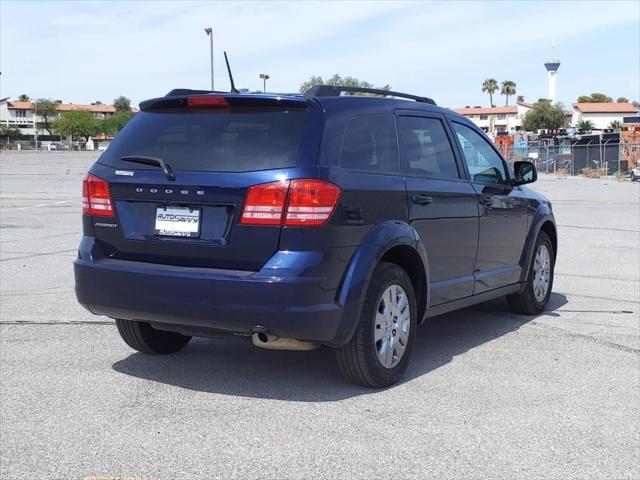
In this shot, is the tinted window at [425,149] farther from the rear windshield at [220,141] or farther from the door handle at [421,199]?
the rear windshield at [220,141]

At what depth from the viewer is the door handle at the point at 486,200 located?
20.0 ft

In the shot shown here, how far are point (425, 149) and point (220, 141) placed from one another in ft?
5.39

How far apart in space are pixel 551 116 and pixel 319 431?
121765mm

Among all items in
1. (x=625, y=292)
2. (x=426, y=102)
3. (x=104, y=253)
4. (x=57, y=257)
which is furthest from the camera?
(x=57, y=257)

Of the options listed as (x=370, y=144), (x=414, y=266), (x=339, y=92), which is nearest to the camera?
(x=370, y=144)

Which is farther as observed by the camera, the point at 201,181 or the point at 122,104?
the point at 122,104

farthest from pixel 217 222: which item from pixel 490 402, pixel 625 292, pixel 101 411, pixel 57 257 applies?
pixel 57 257

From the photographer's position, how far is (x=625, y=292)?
8.23 metres

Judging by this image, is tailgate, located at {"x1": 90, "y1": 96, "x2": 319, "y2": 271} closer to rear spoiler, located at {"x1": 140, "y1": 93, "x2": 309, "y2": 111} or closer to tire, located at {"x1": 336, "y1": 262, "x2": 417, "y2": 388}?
rear spoiler, located at {"x1": 140, "y1": 93, "x2": 309, "y2": 111}

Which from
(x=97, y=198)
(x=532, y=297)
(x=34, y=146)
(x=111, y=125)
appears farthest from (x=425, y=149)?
(x=111, y=125)

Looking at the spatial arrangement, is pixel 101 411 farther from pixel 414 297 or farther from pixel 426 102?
pixel 426 102

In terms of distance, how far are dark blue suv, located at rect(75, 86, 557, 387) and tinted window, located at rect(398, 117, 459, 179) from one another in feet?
0.06

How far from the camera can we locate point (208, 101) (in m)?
4.78

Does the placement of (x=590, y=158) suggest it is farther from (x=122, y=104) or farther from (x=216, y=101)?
(x=122, y=104)
